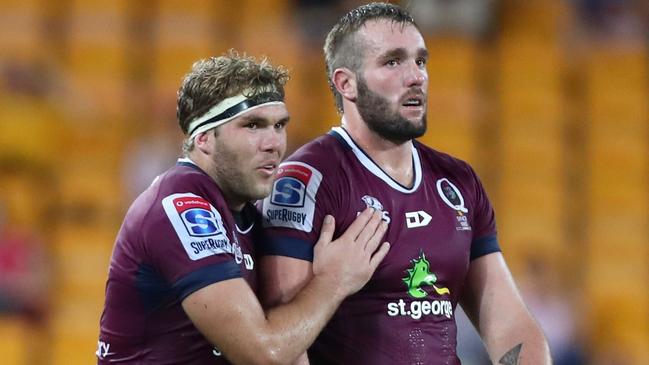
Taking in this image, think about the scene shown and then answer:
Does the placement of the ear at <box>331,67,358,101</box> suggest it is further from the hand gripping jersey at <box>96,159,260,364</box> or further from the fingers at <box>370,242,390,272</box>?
the hand gripping jersey at <box>96,159,260,364</box>

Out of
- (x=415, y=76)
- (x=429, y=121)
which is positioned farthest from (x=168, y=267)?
(x=429, y=121)

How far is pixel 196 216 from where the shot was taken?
4.61 m

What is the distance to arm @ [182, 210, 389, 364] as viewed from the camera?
4.46 metres

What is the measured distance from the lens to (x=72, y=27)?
11.6 metres

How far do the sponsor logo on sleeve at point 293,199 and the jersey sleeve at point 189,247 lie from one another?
38cm

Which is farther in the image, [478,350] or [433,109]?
[433,109]

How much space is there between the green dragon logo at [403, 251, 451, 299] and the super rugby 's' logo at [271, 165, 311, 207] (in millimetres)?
540

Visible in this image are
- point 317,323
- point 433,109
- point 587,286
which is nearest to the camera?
point 317,323

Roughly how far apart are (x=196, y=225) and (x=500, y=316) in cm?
153

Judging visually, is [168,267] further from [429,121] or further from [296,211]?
[429,121]

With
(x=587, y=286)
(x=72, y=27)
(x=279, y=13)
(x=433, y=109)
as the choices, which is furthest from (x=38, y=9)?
(x=587, y=286)

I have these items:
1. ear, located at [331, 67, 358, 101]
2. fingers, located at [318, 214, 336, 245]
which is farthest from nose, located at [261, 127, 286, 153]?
ear, located at [331, 67, 358, 101]

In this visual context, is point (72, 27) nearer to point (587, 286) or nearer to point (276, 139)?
point (587, 286)

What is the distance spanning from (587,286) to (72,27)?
536cm
